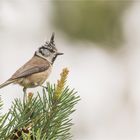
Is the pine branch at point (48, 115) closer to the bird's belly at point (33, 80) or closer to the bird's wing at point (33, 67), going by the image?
the bird's belly at point (33, 80)

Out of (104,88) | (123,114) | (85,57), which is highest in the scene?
(85,57)

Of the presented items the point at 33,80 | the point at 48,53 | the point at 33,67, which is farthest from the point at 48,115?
the point at 48,53

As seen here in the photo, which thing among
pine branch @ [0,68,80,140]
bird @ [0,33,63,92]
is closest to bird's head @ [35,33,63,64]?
bird @ [0,33,63,92]

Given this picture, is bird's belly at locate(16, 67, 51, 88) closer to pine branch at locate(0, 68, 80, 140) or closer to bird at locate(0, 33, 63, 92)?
bird at locate(0, 33, 63, 92)

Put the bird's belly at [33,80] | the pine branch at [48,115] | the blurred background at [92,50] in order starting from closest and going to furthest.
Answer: the pine branch at [48,115]
the bird's belly at [33,80]
the blurred background at [92,50]

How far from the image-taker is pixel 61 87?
3.59 meters

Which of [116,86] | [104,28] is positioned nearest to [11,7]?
[116,86]

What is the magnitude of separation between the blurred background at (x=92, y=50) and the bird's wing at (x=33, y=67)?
208cm

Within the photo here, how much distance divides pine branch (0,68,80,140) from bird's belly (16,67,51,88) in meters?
1.48

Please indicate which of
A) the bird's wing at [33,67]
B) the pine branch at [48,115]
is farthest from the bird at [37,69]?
the pine branch at [48,115]

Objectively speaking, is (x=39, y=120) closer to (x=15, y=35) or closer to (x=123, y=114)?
(x=123, y=114)

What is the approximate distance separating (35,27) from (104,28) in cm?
374

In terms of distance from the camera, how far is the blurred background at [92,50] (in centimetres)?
1053

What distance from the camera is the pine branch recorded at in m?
3.55
